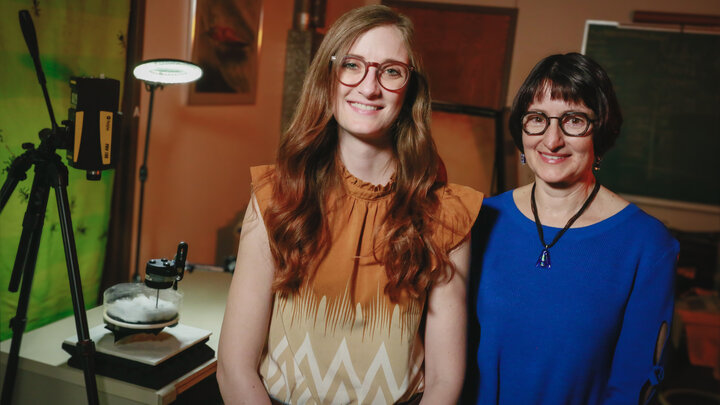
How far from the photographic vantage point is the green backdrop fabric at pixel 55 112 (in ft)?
5.86

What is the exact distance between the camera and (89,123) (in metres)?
1.52

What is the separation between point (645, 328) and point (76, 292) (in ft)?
4.47

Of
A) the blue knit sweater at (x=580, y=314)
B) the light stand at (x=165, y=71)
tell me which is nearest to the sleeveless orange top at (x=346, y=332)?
the blue knit sweater at (x=580, y=314)

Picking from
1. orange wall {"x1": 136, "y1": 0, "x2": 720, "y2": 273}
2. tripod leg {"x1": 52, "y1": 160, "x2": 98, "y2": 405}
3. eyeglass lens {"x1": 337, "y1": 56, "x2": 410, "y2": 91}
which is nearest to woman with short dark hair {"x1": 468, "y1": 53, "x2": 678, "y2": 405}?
eyeglass lens {"x1": 337, "y1": 56, "x2": 410, "y2": 91}

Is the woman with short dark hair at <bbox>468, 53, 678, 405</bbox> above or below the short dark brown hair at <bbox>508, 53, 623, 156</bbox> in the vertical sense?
below

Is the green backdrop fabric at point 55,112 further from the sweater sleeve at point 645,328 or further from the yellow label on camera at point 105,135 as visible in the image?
the sweater sleeve at point 645,328

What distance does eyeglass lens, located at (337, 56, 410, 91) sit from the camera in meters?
1.30

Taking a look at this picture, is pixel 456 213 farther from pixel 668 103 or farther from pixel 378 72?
pixel 668 103

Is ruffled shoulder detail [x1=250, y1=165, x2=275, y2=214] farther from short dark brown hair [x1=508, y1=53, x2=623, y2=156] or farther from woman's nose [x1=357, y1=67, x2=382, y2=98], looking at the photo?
short dark brown hair [x1=508, y1=53, x2=623, y2=156]

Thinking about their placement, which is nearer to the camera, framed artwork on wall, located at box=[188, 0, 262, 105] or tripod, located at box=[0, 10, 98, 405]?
tripod, located at box=[0, 10, 98, 405]

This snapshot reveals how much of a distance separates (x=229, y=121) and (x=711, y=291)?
11.3 feet

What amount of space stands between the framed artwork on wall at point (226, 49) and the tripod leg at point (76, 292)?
1.64 m

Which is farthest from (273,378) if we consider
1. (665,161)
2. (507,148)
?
(665,161)

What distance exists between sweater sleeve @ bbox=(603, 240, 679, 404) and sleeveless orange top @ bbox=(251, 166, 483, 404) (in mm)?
410
